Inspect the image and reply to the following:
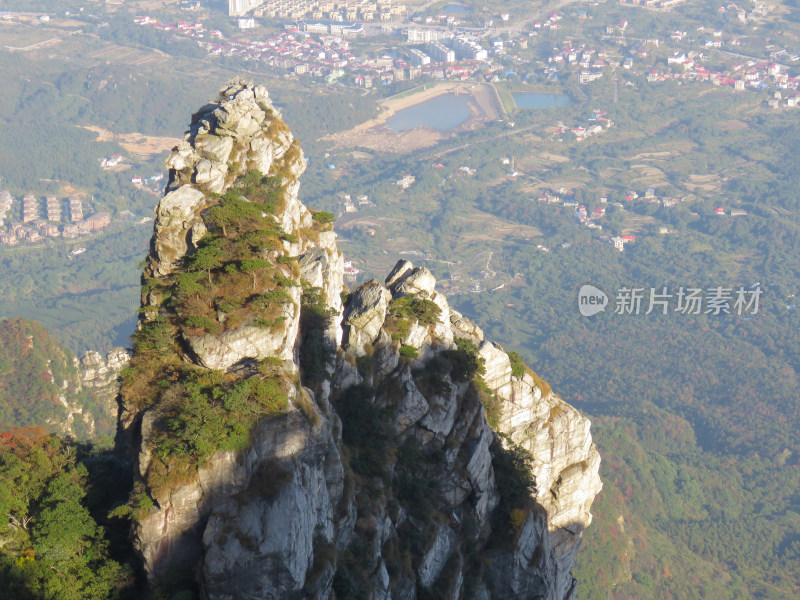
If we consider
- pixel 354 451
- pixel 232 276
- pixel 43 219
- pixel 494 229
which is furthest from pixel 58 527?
pixel 494 229

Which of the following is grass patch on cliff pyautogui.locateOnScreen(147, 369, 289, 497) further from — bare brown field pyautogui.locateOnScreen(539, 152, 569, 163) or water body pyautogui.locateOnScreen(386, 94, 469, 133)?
water body pyautogui.locateOnScreen(386, 94, 469, 133)

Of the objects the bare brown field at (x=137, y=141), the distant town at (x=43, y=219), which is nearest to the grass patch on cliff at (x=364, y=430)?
the distant town at (x=43, y=219)

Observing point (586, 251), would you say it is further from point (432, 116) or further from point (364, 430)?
point (364, 430)

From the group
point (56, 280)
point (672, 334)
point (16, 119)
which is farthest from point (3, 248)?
point (672, 334)

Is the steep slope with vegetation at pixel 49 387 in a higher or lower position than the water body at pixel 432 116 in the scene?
higher

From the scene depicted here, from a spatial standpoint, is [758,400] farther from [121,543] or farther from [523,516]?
[121,543]

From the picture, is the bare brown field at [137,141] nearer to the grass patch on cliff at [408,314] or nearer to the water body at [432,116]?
the water body at [432,116]
